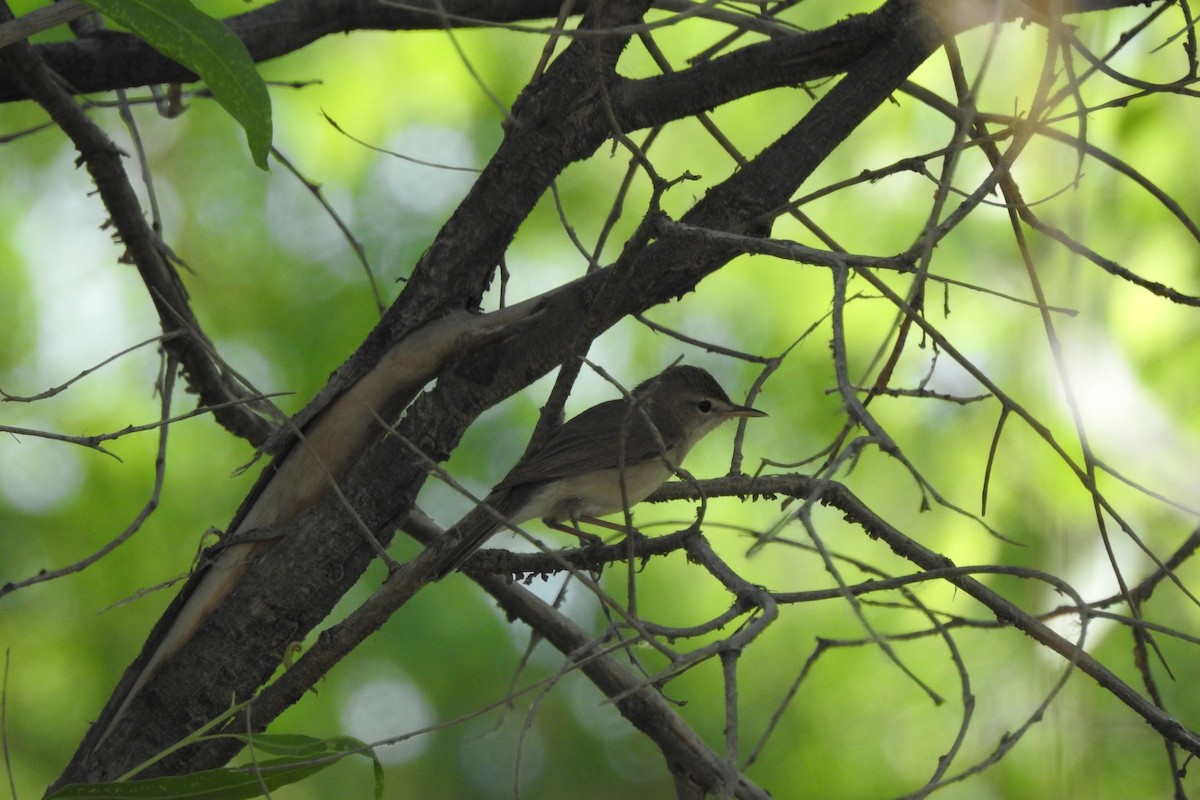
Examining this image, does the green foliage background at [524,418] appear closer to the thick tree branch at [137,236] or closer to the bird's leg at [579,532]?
the bird's leg at [579,532]

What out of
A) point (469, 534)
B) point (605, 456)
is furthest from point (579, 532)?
point (469, 534)

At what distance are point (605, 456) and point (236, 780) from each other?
2.27 metres

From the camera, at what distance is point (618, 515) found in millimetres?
4832

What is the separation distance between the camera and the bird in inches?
160

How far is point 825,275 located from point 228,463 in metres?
2.75

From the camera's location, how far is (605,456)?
4352 mm

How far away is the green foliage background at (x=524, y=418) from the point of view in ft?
13.7

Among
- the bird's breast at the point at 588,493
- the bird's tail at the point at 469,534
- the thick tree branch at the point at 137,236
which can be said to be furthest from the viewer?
the bird's breast at the point at 588,493

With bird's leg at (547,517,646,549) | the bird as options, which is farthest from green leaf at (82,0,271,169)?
bird's leg at (547,517,646,549)

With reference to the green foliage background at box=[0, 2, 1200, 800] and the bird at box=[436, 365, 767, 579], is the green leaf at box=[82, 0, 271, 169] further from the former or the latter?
the green foliage background at box=[0, 2, 1200, 800]

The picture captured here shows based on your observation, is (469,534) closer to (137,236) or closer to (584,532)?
(137,236)

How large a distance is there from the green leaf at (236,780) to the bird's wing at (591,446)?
1582mm

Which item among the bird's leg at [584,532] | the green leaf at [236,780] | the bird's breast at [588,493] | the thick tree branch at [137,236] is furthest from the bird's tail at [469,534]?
the bird's breast at [588,493]

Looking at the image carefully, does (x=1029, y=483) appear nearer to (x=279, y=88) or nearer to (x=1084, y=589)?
(x=1084, y=589)
